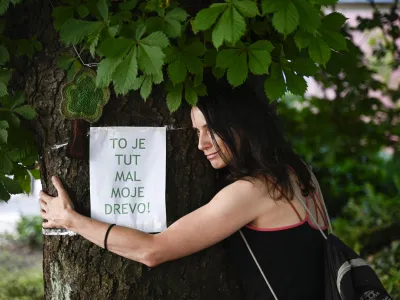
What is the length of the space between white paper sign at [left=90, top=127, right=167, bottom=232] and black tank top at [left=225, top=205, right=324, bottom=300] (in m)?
0.32

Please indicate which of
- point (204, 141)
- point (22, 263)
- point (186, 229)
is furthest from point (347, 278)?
point (22, 263)

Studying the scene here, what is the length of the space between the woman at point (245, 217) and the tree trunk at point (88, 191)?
0.08 m

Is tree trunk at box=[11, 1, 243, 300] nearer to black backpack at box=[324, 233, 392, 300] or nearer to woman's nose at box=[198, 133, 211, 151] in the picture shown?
woman's nose at box=[198, 133, 211, 151]

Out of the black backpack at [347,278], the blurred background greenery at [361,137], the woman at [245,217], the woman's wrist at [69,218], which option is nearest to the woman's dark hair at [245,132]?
the woman at [245,217]

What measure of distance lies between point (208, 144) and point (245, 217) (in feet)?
0.95

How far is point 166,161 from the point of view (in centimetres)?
240

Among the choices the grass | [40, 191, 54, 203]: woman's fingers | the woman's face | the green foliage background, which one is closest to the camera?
the green foliage background

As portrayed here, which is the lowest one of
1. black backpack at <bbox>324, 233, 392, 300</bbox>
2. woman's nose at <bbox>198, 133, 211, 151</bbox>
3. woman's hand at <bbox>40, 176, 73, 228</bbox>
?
black backpack at <bbox>324, 233, 392, 300</bbox>

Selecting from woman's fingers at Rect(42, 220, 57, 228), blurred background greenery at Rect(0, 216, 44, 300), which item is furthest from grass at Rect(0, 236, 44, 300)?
woman's fingers at Rect(42, 220, 57, 228)

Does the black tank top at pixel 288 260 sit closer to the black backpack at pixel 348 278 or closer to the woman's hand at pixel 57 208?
the black backpack at pixel 348 278

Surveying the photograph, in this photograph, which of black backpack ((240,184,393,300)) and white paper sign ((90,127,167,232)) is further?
white paper sign ((90,127,167,232))

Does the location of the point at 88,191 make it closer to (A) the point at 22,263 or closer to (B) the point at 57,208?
(B) the point at 57,208

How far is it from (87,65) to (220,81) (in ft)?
1.57

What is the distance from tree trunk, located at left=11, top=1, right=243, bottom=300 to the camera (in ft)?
7.80
